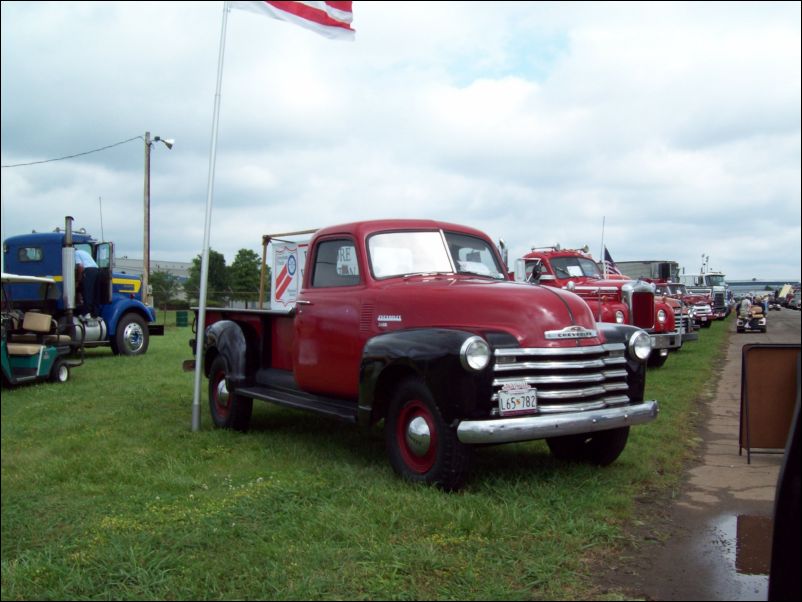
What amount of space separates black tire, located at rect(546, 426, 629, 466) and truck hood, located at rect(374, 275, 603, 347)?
97cm

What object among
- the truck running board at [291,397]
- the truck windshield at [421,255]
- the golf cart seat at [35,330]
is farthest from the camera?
the golf cart seat at [35,330]

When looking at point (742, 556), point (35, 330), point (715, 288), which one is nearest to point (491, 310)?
point (742, 556)

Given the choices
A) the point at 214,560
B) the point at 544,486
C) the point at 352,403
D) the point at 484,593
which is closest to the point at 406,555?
the point at 484,593

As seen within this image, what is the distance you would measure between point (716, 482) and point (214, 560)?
12.6 feet

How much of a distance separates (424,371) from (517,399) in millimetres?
632

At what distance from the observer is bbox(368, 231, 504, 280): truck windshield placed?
6.00 meters

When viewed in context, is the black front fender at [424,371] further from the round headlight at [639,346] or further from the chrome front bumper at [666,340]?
the chrome front bumper at [666,340]

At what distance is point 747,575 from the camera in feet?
11.9

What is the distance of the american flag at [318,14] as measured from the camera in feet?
20.2

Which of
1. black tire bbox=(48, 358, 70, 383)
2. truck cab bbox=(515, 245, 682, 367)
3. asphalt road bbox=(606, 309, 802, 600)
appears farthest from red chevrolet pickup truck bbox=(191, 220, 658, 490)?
truck cab bbox=(515, 245, 682, 367)

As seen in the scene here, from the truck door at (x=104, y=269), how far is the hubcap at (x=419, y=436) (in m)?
9.87

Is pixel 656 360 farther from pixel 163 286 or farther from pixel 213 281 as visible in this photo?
pixel 213 281

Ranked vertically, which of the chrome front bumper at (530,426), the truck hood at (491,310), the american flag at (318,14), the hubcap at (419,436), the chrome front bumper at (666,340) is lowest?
the hubcap at (419,436)

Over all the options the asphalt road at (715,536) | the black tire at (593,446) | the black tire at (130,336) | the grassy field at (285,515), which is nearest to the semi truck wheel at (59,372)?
the grassy field at (285,515)
